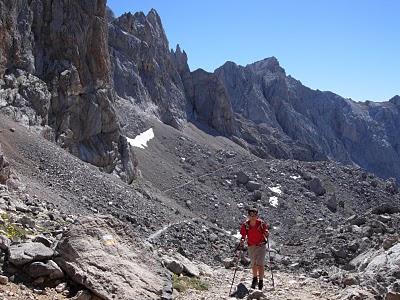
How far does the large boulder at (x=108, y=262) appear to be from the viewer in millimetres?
9898

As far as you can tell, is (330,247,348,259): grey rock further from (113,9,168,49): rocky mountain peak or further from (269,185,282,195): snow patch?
(113,9,168,49): rocky mountain peak

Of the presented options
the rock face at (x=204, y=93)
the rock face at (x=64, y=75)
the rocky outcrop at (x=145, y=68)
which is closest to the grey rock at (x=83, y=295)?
the rock face at (x=64, y=75)

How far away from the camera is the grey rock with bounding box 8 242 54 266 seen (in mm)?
9742

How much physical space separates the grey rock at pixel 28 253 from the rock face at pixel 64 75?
3657cm

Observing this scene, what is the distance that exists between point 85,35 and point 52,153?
72.8ft

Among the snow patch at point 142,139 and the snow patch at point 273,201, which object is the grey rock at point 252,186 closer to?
the snow patch at point 273,201

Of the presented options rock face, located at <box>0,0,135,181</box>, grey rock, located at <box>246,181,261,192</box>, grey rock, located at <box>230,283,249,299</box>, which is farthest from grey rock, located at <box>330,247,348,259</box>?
grey rock, located at <box>246,181,261,192</box>

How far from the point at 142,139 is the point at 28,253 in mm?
75414

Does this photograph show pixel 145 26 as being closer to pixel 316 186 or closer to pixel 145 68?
pixel 145 68

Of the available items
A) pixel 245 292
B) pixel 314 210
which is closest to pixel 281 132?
pixel 314 210

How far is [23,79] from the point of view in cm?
4712

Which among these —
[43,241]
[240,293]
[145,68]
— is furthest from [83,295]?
[145,68]

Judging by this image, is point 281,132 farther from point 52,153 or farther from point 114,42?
point 52,153

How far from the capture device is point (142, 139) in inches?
3344
